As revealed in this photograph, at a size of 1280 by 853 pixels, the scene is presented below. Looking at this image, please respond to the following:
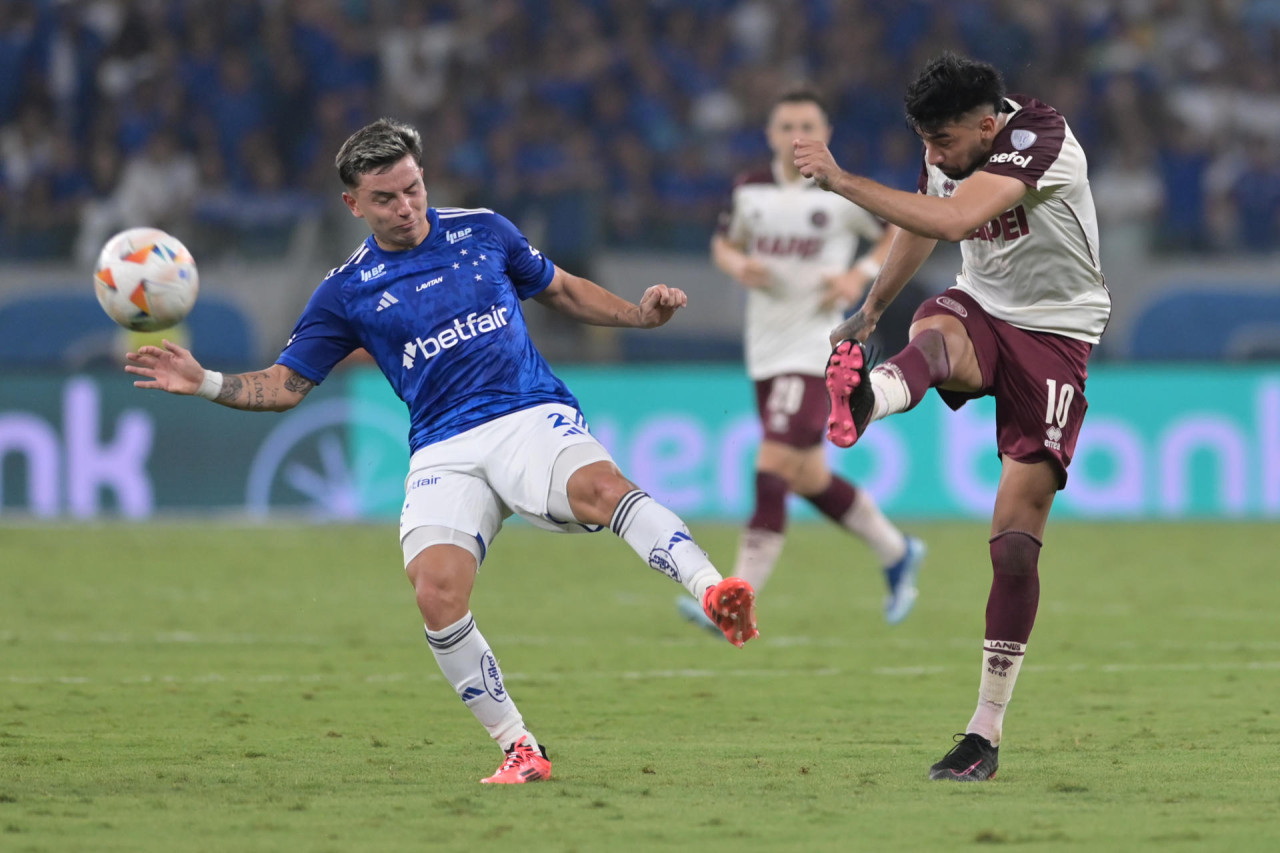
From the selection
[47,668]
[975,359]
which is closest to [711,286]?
[47,668]

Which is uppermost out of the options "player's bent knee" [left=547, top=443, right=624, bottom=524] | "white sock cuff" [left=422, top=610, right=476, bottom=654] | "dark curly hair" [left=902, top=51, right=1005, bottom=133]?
"dark curly hair" [left=902, top=51, right=1005, bottom=133]

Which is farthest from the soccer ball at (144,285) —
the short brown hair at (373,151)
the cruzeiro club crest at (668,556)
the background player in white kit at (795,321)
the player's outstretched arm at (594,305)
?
the background player in white kit at (795,321)

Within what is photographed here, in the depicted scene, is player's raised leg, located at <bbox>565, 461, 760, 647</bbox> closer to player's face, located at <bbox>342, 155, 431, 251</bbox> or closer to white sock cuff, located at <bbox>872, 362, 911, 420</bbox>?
white sock cuff, located at <bbox>872, 362, 911, 420</bbox>

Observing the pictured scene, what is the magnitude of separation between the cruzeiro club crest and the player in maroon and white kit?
0.59 m

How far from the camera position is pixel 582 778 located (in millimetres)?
5648

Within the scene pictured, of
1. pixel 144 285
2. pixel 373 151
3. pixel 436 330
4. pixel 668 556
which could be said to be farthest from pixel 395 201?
pixel 668 556

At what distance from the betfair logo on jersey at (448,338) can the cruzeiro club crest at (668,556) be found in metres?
1.01

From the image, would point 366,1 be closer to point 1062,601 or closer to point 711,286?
point 711,286

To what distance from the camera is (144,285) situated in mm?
6395

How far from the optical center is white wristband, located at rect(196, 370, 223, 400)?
18.8 ft

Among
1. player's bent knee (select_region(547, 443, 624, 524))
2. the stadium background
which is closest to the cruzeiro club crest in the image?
player's bent knee (select_region(547, 443, 624, 524))

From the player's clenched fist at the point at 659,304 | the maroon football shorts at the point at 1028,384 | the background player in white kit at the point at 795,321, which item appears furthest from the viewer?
the background player in white kit at the point at 795,321

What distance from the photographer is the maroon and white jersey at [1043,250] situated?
5641mm

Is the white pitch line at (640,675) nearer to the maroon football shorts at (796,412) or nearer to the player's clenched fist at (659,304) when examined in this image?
the maroon football shorts at (796,412)
